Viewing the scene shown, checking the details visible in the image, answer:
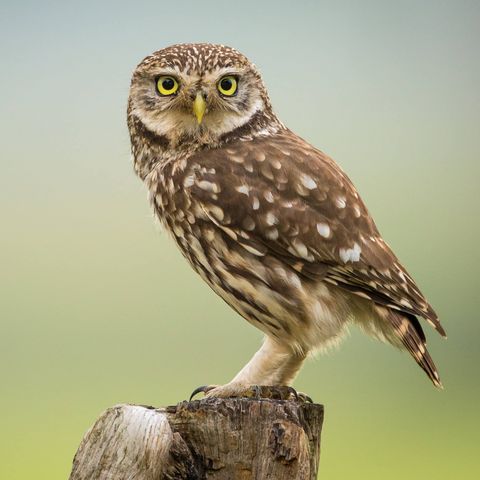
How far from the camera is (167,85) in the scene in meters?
3.47

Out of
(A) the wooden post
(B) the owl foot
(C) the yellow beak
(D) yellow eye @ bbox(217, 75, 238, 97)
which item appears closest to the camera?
(A) the wooden post

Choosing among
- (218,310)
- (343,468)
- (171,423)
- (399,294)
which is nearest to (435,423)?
(343,468)

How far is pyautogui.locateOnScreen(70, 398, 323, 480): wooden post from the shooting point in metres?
2.58

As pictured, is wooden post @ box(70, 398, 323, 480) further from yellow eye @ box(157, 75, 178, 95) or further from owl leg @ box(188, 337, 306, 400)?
yellow eye @ box(157, 75, 178, 95)

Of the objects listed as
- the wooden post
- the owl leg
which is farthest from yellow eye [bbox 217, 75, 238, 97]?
the wooden post

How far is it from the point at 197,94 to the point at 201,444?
4.07 ft

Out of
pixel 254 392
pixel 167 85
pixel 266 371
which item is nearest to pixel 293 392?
pixel 254 392

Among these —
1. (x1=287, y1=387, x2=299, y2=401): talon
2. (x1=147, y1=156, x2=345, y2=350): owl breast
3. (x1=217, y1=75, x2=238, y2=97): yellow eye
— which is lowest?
(x1=287, y1=387, x2=299, y2=401): talon

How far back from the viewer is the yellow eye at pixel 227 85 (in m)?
3.46

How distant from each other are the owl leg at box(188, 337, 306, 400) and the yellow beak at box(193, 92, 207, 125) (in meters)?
0.80

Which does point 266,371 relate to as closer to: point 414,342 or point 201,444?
point 414,342

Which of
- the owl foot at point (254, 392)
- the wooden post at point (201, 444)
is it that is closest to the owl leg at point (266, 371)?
the owl foot at point (254, 392)

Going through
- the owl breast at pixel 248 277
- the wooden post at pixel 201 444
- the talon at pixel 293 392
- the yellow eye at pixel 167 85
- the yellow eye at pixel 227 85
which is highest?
the yellow eye at pixel 167 85

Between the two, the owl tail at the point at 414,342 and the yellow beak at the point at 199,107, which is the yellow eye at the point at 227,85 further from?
the owl tail at the point at 414,342
